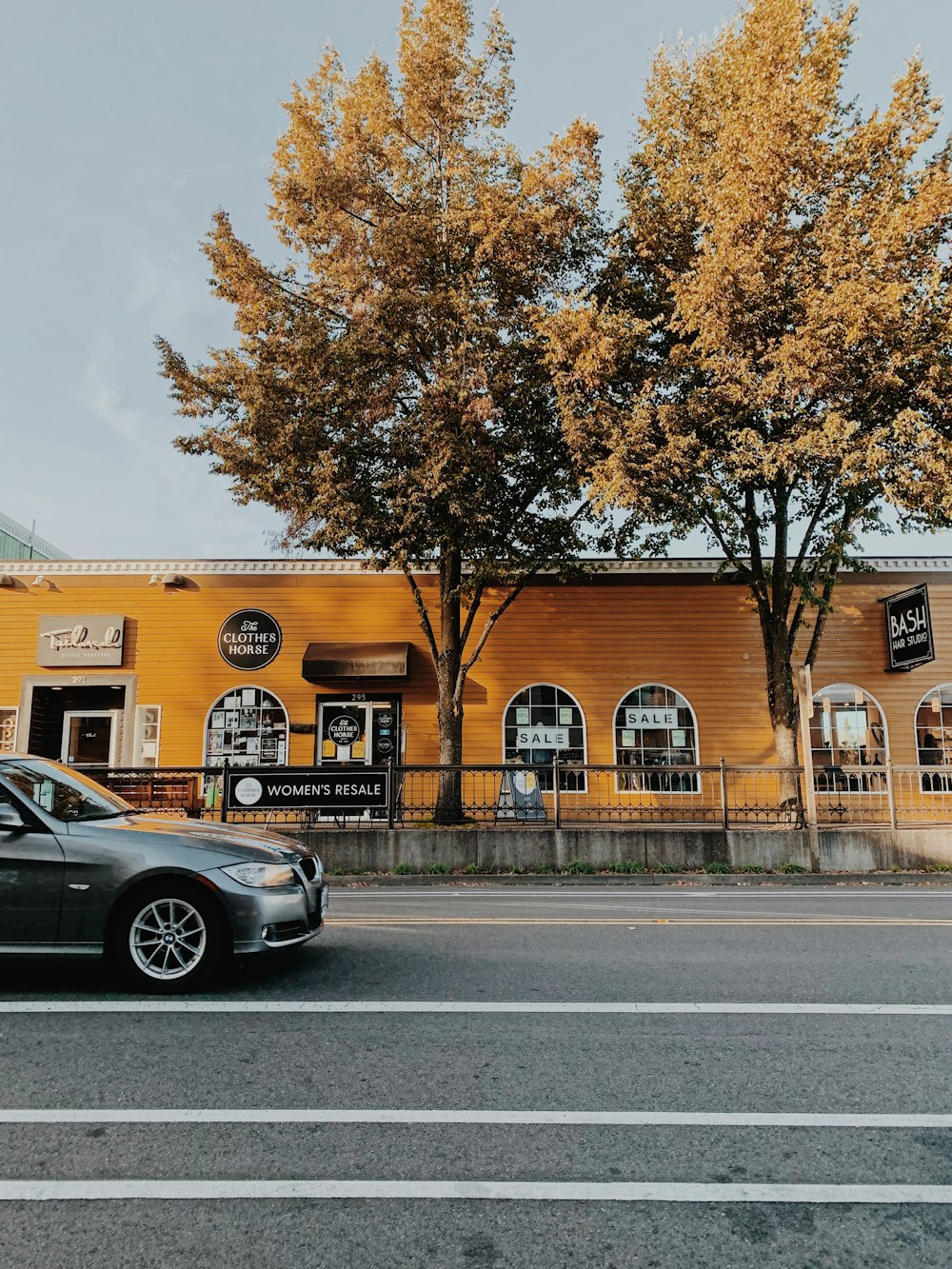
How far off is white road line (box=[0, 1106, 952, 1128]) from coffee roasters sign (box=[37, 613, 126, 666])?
18.0 m

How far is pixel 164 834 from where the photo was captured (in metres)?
5.89

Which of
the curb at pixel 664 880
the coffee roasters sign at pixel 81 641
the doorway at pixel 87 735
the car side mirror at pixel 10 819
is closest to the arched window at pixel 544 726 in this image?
the curb at pixel 664 880

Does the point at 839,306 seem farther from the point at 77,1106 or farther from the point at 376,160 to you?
the point at 77,1106

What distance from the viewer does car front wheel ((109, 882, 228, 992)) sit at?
5.72 metres

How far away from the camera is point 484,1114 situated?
383 centimetres

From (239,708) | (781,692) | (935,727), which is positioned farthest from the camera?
(239,708)

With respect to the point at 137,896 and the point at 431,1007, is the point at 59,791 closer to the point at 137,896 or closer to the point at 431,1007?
the point at 137,896

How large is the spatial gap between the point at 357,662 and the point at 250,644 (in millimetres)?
2677

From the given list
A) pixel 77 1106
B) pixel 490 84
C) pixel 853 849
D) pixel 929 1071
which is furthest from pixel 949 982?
pixel 490 84

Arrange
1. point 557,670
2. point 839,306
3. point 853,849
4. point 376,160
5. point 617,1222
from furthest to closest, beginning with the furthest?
point 557,670, point 376,160, point 853,849, point 839,306, point 617,1222

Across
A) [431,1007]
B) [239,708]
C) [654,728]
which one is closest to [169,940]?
[431,1007]

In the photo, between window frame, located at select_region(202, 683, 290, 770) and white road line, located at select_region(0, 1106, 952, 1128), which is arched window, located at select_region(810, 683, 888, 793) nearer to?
window frame, located at select_region(202, 683, 290, 770)

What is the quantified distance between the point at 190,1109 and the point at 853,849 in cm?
1304

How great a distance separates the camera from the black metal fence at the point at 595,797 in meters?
15.4
